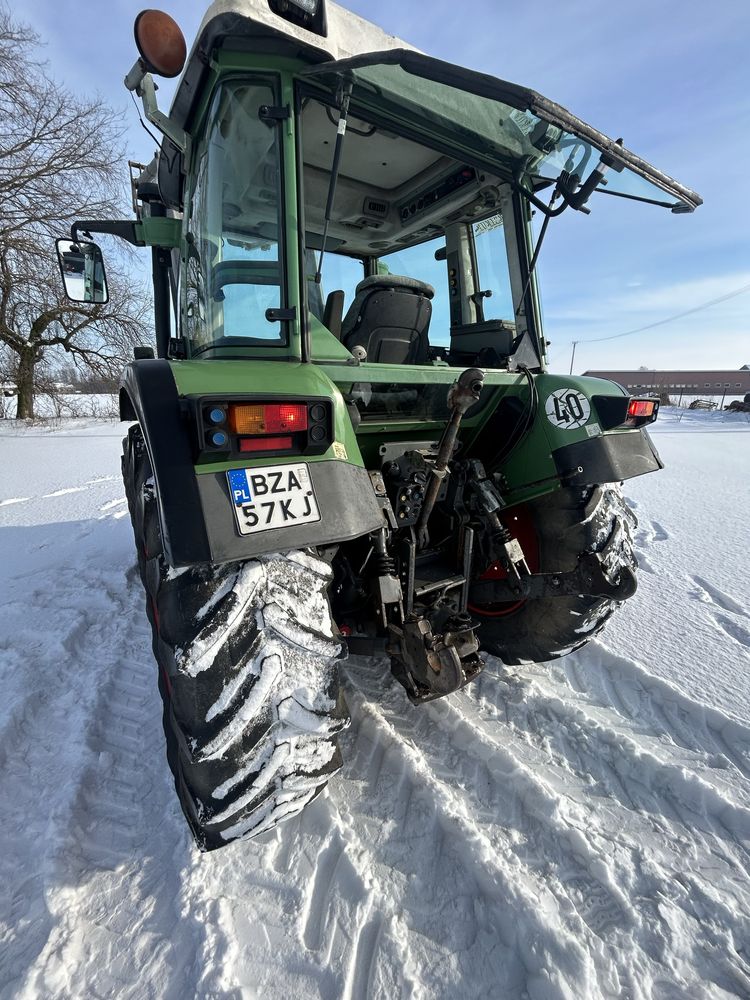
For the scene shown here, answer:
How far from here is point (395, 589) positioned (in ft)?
→ 6.18

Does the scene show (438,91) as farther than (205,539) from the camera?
Yes

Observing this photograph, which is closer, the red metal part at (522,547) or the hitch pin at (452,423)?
the hitch pin at (452,423)

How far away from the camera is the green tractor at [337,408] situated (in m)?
1.33

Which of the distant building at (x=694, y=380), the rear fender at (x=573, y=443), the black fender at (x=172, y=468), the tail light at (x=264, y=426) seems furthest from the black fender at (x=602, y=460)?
the distant building at (x=694, y=380)

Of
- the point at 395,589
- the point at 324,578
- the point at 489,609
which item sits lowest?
the point at 489,609

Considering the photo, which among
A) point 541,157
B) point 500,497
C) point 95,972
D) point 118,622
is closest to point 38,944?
point 95,972

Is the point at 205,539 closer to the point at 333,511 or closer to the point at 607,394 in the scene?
the point at 333,511

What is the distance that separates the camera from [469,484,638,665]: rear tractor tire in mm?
2268

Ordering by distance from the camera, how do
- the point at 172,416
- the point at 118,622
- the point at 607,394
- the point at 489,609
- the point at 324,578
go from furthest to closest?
the point at 118,622 < the point at 489,609 < the point at 607,394 < the point at 324,578 < the point at 172,416

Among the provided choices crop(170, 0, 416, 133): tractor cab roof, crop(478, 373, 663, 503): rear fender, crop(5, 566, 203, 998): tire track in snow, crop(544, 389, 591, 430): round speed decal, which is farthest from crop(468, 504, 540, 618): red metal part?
crop(170, 0, 416, 133): tractor cab roof

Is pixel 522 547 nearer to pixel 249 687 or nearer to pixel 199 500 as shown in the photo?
pixel 249 687

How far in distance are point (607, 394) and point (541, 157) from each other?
3.88 ft

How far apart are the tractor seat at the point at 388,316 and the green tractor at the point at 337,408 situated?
0.01 metres

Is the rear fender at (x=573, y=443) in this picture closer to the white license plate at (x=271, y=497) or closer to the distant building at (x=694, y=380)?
the white license plate at (x=271, y=497)
